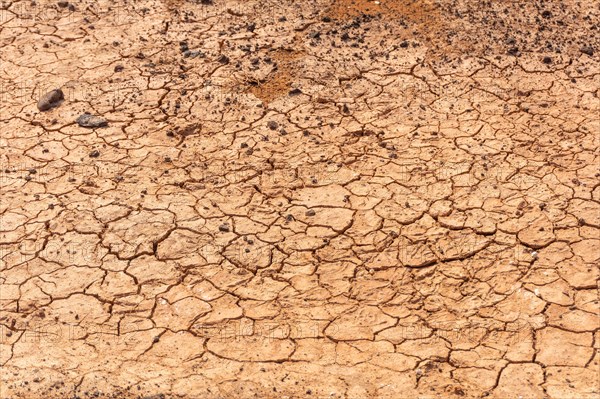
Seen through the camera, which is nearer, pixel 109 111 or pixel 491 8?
pixel 109 111

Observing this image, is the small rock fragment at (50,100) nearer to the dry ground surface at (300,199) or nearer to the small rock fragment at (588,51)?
the dry ground surface at (300,199)

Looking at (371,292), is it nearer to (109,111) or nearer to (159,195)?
(159,195)

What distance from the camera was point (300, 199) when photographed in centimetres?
532

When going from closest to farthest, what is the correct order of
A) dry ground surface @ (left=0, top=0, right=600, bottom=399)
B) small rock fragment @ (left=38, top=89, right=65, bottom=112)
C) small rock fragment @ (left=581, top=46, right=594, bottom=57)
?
dry ground surface @ (left=0, top=0, right=600, bottom=399) < small rock fragment @ (left=38, top=89, right=65, bottom=112) < small rock fragment @ (left=581, top=46, right=594, bottom=57)

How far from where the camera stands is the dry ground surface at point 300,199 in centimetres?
441

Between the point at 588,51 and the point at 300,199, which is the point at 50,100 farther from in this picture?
the point at 588,51

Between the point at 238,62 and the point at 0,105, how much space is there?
1.73 meters

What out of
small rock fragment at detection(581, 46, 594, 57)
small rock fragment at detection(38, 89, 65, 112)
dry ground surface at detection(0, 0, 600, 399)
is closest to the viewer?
dry ground surface at detection(0, 0, 600, 399)

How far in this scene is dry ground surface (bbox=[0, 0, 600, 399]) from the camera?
4.41 meters

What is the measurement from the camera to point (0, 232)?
520 centimetres

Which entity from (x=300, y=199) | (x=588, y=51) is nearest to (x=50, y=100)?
(x=300, y=199)

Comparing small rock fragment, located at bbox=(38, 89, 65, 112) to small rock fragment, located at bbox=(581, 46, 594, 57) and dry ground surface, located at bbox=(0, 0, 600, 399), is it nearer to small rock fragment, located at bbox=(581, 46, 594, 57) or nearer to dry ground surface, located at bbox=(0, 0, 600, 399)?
dry ground surface, located at bbox=(0, 0, 600, 399)

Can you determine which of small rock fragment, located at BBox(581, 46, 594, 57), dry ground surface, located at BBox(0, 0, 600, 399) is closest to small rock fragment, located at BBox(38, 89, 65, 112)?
dry ground surface, located at BBox(0, 0, 600, 399)

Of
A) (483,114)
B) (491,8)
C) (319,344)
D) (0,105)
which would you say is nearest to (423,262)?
(319,344)
